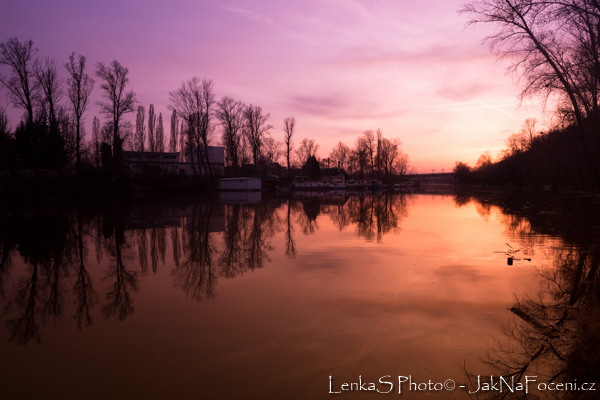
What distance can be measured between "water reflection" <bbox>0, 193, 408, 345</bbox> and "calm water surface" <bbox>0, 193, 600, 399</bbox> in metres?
0.06

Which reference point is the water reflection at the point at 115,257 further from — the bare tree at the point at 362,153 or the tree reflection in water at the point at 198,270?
the bare tree at the point at 362,153

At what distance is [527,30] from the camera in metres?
14.4

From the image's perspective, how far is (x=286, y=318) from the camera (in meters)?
5.75

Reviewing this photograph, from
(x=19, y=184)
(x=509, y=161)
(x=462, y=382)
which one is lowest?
(x=462, y=382)

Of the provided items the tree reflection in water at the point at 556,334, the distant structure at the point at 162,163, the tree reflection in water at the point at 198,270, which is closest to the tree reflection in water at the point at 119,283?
the tree reflection in water at the point at 198,270

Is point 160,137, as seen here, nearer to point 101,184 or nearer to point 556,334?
point 101,184

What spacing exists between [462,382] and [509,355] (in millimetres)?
1004

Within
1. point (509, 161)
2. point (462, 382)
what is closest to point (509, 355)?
point (462, 382)

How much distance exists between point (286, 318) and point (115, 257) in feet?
22.0

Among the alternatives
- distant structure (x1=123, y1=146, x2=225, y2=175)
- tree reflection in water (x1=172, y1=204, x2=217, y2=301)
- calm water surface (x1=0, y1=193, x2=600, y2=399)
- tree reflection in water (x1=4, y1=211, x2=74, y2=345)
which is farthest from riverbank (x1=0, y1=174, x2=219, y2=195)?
tree reflection in water (x1=172, y1=204, x2=217, y2=301)

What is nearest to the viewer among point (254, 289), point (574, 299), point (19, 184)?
point (574, 299)

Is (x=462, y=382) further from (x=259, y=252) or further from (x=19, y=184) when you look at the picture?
(x=19, y=184)

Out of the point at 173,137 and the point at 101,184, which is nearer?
the point at 101,184

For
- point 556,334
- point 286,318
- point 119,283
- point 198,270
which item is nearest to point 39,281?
point 119,283
